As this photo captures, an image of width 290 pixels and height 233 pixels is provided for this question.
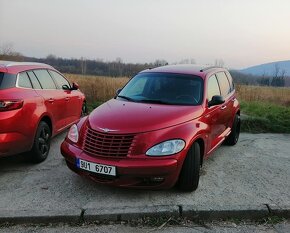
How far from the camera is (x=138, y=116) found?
16.4ft

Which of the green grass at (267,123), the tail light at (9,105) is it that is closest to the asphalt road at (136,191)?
the tail light at (9,105)

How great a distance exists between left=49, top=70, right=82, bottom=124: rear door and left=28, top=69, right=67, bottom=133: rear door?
196 millimetres

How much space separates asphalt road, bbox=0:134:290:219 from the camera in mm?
4559

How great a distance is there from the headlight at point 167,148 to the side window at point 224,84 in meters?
2.48

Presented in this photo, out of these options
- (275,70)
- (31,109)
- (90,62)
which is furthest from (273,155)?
(90,62)

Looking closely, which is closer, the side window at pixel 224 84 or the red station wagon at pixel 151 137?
the red station wagon at pixel 151 137

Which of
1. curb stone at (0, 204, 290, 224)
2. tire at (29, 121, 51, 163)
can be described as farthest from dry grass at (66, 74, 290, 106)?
curb stone at (0, 204, 290, 224)

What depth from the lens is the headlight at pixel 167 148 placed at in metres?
4.55

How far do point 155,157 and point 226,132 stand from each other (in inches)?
111

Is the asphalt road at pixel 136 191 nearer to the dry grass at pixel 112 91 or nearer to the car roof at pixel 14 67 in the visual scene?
the car roof at pixel 14 67

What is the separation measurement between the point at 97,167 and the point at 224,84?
11.6 feet

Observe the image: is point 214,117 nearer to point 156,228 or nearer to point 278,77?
point 156,228

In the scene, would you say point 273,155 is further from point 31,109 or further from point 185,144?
point 31,109

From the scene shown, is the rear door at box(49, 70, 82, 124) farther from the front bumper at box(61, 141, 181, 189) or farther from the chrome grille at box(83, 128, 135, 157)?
the front bumper at box(61, 141, 181, 189)
